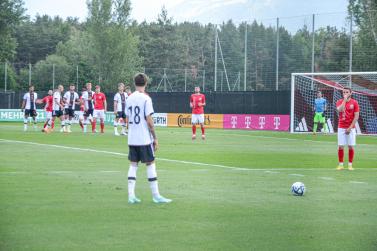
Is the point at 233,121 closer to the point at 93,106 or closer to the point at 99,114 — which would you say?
the point at 93,106

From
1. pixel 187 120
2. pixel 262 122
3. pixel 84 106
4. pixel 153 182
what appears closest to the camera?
pixel 153 182

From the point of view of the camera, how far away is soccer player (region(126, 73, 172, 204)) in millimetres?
12391

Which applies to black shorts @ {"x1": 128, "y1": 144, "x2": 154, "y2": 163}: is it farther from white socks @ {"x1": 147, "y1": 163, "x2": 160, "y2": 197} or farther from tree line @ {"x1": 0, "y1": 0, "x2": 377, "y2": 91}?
tree line @ {"x1": 0, "y1": 0, "x2": 377, "y2": 91}

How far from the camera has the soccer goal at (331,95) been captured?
40.7 m

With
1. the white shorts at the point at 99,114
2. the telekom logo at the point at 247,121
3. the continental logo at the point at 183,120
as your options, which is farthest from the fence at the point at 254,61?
the white shorts at the point at 99,114

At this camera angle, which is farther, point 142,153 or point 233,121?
point 233,121

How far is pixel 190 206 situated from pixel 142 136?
135 centimetres

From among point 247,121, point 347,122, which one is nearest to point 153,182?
point 347,122

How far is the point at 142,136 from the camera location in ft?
40.8

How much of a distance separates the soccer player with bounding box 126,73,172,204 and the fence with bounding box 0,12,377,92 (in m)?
24.2

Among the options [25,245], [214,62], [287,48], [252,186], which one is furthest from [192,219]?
[214,62]

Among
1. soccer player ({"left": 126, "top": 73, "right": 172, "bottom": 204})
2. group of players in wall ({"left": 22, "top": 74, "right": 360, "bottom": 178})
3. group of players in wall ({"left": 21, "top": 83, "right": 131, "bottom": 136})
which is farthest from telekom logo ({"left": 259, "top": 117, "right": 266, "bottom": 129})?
soccer player ({"left": 126, "top": 73, "right": 172, "bottom": 204})

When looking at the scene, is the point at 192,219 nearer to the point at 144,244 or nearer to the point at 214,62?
the point at 144,244

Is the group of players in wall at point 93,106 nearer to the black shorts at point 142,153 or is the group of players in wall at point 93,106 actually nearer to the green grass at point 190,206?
the green grass at point 190,206
